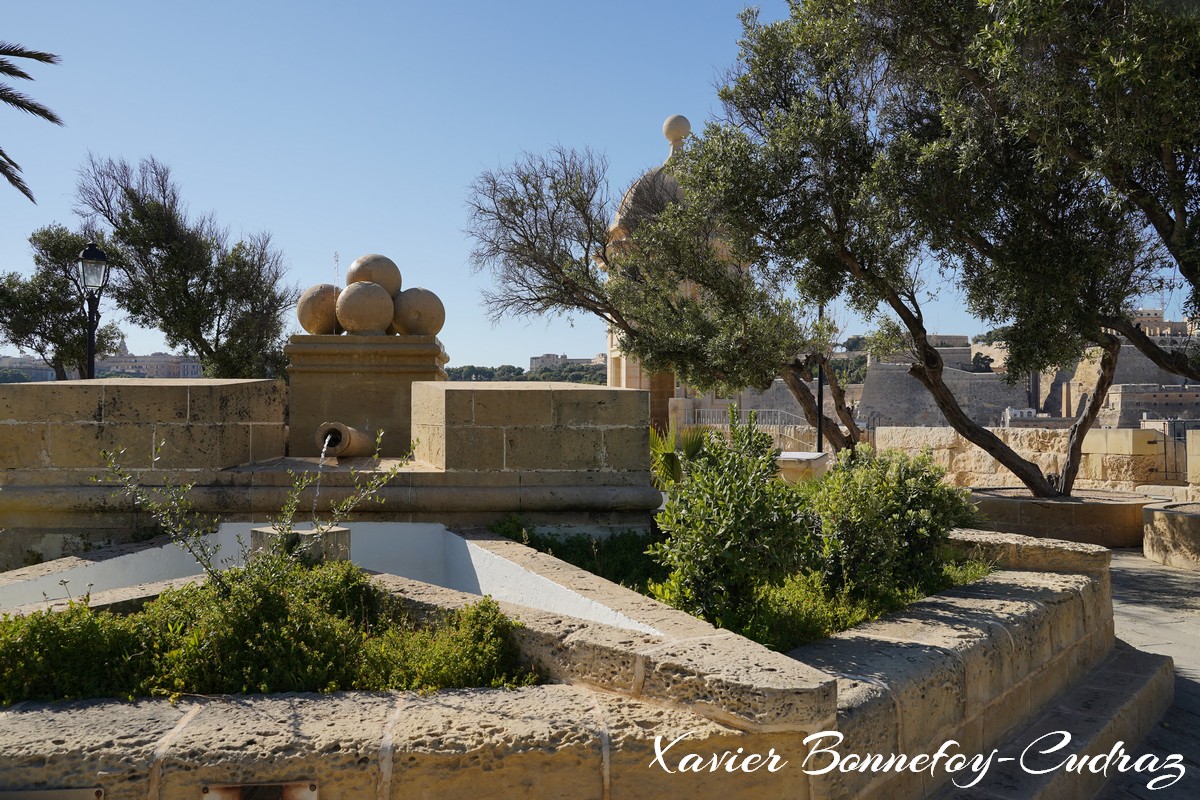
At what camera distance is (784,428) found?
18.9 metres

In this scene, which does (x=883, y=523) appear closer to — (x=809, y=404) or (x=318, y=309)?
(x=318, y=309)

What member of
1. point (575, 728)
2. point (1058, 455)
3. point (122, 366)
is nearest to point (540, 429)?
point (575, 728)

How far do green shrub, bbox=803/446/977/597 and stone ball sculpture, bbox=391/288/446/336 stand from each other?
4502 mm

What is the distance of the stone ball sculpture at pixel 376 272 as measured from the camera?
852cm

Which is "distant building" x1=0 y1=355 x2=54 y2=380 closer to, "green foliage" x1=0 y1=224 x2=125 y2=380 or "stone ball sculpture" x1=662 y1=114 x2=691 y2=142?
"green foliage" x1=0 y1=224 x2=125 y2=380

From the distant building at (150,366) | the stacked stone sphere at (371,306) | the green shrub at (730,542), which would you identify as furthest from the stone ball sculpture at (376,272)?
the distant building at (150,366)

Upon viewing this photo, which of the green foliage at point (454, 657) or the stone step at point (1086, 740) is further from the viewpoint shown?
the stone step at point (1086, 740)

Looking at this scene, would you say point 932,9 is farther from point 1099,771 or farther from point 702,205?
point 1099,771

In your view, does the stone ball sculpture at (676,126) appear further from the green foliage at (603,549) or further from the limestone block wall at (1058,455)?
the green foliage at (603,549)

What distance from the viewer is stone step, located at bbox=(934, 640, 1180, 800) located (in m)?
3.23

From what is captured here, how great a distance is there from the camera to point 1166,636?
5.82m

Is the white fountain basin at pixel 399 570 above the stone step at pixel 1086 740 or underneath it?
above

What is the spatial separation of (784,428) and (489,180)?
800 centimetres

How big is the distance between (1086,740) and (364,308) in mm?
6346
